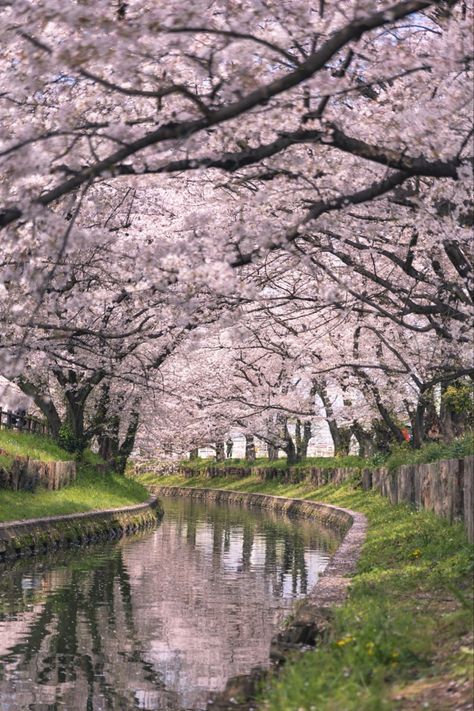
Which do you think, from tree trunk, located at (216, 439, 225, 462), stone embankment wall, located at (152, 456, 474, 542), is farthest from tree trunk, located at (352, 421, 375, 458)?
tree trunk, located at (216, 439, 225, 462)

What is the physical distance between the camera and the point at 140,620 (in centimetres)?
1402

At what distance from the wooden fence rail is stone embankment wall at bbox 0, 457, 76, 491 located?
2420 mm

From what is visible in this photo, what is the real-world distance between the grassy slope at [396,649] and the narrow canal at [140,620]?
5.66 feet

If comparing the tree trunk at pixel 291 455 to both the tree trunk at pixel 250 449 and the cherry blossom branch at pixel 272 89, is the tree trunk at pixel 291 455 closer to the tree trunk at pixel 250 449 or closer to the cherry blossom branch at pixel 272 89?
the tree trunk at pixel 250 449

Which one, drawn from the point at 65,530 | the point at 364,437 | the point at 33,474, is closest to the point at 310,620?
the point at 65,530

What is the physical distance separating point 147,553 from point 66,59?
17.7 metres

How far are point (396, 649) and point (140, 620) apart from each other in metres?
7.06

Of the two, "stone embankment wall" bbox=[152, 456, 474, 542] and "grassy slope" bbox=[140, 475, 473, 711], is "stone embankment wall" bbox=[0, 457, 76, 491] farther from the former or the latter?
"grassy slope" bbox=[140, 475, 473, 711]

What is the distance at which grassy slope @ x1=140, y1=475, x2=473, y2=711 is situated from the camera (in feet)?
21.5

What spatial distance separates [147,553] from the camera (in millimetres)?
23875

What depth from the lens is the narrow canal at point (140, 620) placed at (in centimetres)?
999

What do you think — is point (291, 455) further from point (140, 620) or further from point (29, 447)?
point (140, 620)

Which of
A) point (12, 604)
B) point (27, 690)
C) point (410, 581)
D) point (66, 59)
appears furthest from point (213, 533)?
point (66, 59)

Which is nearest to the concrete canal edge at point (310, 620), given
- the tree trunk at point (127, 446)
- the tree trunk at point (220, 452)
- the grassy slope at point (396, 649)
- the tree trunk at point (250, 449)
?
the grassy slope at point (396, 649)
